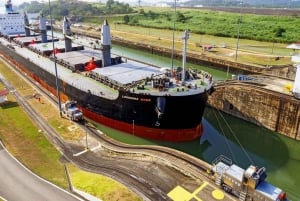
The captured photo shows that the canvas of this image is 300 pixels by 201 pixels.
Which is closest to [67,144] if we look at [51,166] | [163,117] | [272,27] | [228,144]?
[51,166]

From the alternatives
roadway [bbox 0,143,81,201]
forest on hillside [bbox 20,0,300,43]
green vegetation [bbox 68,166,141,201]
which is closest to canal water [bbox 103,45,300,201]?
green vegetation [bbox 68,166,141,201]

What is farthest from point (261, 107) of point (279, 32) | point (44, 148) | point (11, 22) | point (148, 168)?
point (11, 22)

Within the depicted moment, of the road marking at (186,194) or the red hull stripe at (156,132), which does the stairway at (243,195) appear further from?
the red hull stripe at (156,132)

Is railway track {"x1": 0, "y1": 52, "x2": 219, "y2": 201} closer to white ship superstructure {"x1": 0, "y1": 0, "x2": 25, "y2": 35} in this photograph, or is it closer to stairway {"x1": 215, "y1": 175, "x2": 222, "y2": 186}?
stairway {"x1": 215, "y1": 175, "x2": 222, "y2": 186}

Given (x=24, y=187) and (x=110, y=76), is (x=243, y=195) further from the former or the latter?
(x=110, y=76)

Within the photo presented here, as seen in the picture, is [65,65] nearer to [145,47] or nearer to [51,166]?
[51,166]
